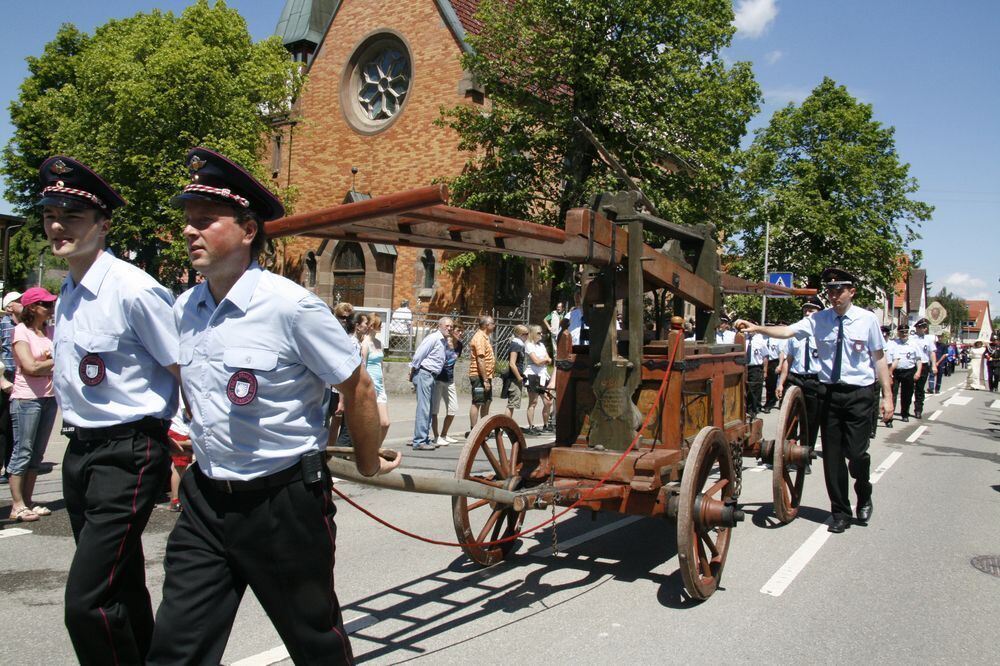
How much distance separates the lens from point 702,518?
5098 mm

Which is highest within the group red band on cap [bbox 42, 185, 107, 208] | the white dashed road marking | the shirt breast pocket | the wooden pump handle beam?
red band on cap [bbox 42, 185, 107, 208]

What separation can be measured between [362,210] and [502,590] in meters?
3.30

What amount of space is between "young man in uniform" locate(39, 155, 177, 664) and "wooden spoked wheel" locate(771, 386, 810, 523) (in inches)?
205

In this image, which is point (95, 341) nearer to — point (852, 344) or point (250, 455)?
point (250, 455)

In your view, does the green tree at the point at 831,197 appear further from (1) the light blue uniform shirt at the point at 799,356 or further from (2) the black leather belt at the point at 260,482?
(2) the black leather belt at the point at 260,482

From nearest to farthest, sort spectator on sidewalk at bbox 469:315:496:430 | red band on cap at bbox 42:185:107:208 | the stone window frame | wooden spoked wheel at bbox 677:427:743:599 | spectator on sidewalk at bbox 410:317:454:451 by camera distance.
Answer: red band on cap at bbox 42:185:107:208 < wooden spoked wheel at bbox 677:427:743:599 < spectator on sidewalk at bbox 410:317:454:451 < spectator on sidewalk at bbox 469:315:496:430 < the stone window frame

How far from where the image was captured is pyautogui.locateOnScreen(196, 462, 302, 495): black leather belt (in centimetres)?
272

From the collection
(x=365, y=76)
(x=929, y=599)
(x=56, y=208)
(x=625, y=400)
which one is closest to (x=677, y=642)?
(x=625, y=400)

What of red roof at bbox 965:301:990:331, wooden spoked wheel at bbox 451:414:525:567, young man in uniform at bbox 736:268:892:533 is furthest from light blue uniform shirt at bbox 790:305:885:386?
red roof at bbox 965:301:990:331

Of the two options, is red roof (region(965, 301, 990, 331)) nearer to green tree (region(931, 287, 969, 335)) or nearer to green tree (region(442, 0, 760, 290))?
Result: green tree (region(931, 287, 969, 335))

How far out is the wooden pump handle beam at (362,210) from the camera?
275 centimetres

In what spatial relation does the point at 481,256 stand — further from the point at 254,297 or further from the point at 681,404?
the point at 254,297

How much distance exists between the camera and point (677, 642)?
4.52 m

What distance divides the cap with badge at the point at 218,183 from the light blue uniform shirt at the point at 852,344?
5746 mm
